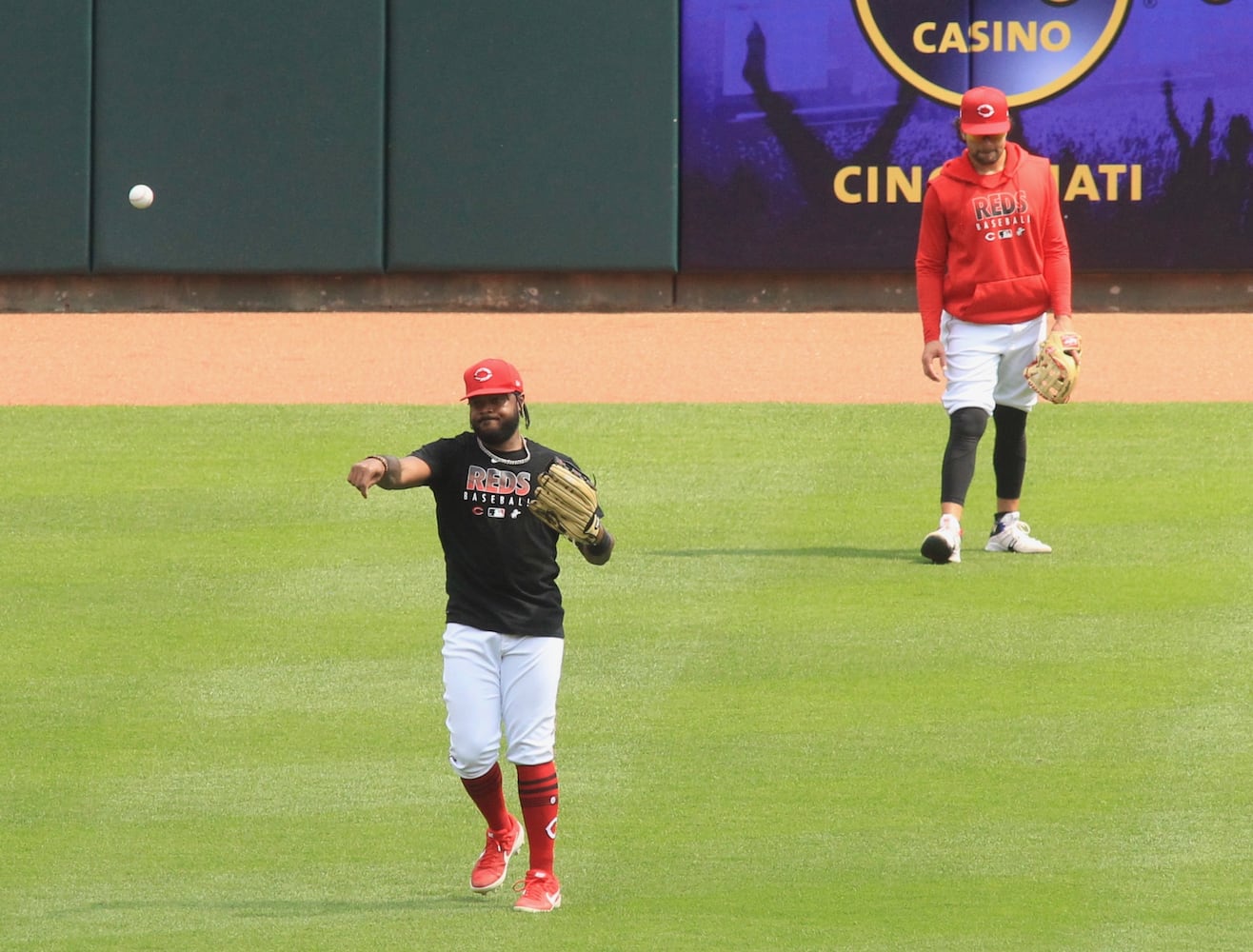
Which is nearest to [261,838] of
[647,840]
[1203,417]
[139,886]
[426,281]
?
[139,886]

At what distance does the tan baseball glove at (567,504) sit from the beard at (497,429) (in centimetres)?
16

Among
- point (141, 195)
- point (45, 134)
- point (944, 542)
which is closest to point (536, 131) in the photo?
point (141, 195)

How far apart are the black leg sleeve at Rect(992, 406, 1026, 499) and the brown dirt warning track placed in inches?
165

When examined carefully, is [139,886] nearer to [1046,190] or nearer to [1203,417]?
[1046,190]

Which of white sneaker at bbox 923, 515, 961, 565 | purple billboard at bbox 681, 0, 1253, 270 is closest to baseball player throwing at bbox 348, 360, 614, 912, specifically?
white sneaker at bbox 923, 515, 961, 565

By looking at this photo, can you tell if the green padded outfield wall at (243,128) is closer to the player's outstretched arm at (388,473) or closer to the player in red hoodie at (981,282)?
the player in red hoodie at (981,282)

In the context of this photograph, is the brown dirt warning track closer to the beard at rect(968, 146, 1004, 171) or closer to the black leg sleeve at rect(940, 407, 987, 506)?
the black leg sleeve at rect(940, 407, 987, 506)

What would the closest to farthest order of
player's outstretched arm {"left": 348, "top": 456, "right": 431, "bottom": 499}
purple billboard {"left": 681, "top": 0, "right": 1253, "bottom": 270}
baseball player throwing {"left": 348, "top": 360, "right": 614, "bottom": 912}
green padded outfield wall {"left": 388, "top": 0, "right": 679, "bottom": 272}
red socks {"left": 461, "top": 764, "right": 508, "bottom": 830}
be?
player's outstretched arm {"left": 348, "top": 456, "right": 431, "bottom": 499} < baseball player throwing {"left": 348, "top": 360, "right": 614, "bottom": 912} < red socks {"left": 461, "top": 764, "right": 508, "bottom": 830} < purple billboard {"left": 681, "top": 0, "right": 1253, "bottom": 270} < green padded outfield wall {"left": 388, "top": 0, "right": 679, "bottom": 272}

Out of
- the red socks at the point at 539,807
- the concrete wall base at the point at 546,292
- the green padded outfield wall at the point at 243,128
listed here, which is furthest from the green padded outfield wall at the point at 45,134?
the red socks at the point at 539,807

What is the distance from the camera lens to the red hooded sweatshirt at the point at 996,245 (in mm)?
10219

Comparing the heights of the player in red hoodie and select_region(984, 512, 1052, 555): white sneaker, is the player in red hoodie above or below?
above

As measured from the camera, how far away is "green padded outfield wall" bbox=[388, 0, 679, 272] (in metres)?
18.6

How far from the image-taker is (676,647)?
9.11m

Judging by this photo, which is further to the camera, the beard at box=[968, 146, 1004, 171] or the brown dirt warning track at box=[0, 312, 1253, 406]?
the brown dirt warning track at box=[0, 312, 1253, 406]
